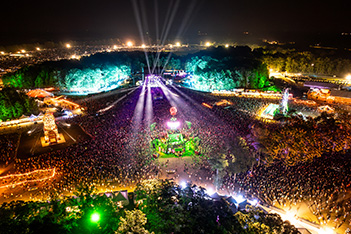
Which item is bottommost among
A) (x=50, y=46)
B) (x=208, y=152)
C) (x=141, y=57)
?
(x=208, y=152)

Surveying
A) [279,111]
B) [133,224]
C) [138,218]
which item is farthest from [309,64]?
[133,224]

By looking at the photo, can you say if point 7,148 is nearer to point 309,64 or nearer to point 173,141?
point 173,141

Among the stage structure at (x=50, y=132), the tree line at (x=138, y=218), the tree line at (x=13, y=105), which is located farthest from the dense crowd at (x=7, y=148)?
the tree line at (x=138, y=218)

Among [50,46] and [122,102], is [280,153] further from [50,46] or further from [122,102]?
[50,46]

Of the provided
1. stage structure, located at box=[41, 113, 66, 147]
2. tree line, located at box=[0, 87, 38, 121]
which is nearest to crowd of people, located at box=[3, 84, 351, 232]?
stage structure, located at box=[41, 113, 66, 147]

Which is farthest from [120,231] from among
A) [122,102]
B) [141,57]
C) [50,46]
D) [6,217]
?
[50,46]

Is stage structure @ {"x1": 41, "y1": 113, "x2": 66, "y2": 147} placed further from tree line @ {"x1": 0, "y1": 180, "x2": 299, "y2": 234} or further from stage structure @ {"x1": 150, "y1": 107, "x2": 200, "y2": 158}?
tree line @ {"x1": 0, "y1": 180, "x2": 299, "y2": 234}

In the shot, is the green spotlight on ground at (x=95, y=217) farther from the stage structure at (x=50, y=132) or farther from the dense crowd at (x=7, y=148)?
the stage structure at (x=50, y=132)
